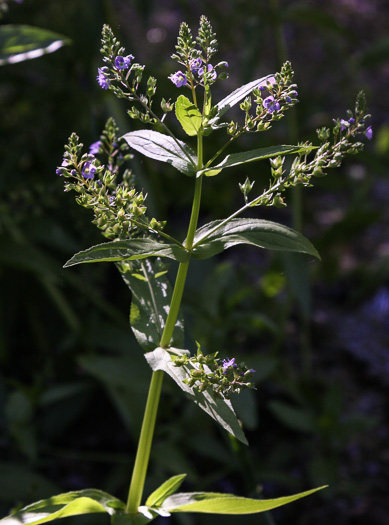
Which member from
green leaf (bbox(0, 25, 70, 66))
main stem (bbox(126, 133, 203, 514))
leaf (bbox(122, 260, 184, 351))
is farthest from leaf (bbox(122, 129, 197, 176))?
green leaf (bbox(0, 25, 70, 66))

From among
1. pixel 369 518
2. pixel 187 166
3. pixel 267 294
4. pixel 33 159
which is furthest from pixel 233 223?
pixel 33 159

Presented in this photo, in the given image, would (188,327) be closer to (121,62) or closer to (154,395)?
(154,395)

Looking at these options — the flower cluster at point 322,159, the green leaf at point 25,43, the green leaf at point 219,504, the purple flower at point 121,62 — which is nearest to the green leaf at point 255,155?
the flower cluster at point 322,159

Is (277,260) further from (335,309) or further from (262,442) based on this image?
(262,442)

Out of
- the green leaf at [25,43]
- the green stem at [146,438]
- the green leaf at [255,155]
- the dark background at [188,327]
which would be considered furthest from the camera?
the dark background at [188,327]

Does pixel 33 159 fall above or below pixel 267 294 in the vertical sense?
above

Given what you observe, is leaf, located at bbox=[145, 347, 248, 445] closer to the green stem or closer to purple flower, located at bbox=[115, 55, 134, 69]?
the green stem

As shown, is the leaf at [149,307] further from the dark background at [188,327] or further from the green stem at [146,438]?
the dark background at [188,327]
